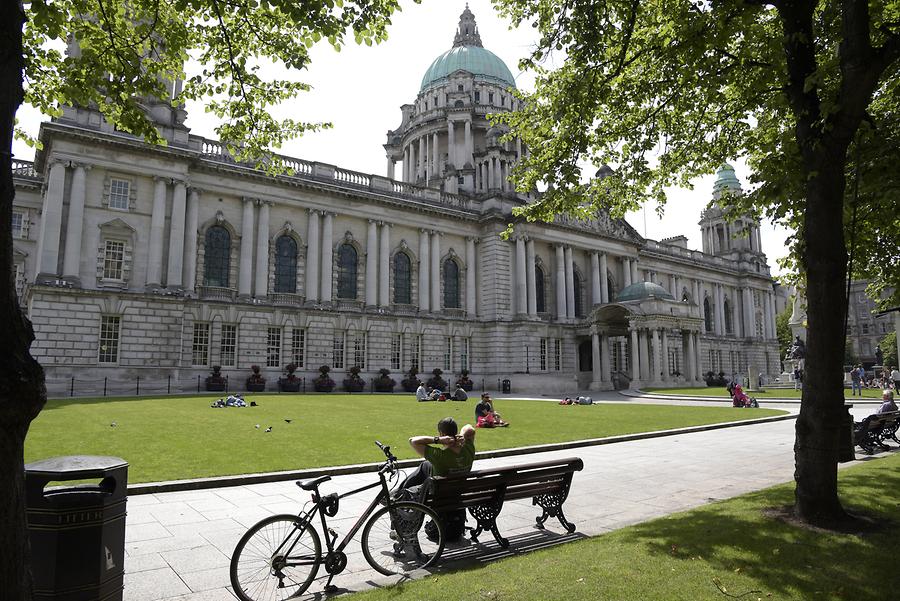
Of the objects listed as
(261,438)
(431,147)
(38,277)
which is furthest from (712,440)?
(431,147)

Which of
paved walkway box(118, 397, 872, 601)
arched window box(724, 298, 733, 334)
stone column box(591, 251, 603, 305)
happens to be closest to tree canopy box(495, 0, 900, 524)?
paved walkway box(118, 397, 872, 601)

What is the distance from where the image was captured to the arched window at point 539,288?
170 ft

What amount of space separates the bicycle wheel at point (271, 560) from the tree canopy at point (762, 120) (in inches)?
254

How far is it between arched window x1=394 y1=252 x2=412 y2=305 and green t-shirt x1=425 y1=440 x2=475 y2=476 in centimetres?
3757

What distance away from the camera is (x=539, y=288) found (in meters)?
52.4

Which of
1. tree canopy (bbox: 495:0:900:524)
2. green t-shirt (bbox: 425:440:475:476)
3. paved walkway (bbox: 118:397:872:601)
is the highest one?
tree canopy (bbox: 495:0:900:524)

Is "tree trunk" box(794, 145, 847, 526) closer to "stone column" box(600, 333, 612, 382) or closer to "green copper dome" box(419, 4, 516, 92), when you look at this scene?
"stone column" box(600, 333, 612, 382)

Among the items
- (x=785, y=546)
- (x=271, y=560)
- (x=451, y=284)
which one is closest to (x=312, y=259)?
(x=451, y=284)

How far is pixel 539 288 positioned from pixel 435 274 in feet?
36.9

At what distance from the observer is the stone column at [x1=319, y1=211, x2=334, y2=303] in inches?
1583

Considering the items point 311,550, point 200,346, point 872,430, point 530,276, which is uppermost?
point 530,276

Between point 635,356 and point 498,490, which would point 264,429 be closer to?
point 498,490

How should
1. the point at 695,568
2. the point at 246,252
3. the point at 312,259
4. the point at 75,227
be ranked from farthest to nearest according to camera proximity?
the point at 312,259 → the point at 246,252 → the point at 75,227 → the point at 695,568

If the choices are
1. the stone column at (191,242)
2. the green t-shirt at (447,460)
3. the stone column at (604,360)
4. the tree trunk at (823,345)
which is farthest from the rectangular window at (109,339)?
the stone column at (604,360)
